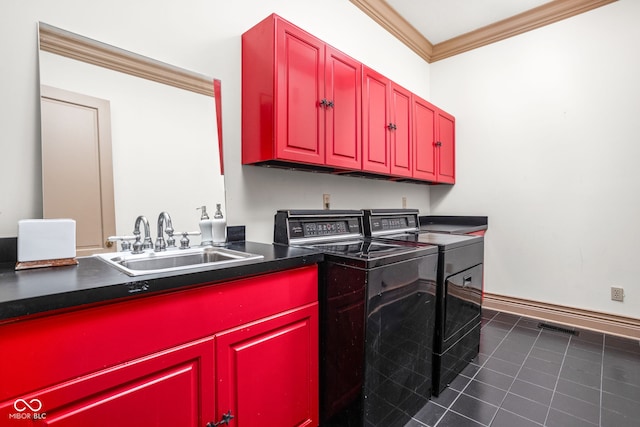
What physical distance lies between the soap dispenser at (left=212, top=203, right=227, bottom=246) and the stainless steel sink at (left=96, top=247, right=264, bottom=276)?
0.10 metres

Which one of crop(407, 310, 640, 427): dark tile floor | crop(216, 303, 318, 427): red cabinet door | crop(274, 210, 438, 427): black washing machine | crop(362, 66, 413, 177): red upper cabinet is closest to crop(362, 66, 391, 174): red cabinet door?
crop(362, 66, 413, 177): red upper cabinet

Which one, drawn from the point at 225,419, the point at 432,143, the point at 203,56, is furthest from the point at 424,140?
the point at 225,419

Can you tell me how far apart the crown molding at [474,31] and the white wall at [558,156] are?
69 millimetres

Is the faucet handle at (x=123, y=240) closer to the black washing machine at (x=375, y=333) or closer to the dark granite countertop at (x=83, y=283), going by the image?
the dark granite countertop at (x=83, y=283)

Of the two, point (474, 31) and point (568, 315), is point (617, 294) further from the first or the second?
point (474, 31)

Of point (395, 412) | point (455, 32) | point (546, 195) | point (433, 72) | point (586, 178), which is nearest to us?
point (395, 412)

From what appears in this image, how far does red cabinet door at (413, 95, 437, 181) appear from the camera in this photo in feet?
9.27

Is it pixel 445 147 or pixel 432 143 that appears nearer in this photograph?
pixel 432 143

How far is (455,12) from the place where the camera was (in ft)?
9.93

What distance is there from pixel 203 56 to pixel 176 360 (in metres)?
1.56

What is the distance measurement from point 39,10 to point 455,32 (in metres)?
3.61

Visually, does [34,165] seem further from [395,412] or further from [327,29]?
[327,29]

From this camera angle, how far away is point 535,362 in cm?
215

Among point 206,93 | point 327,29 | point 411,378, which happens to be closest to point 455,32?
point 327,29
